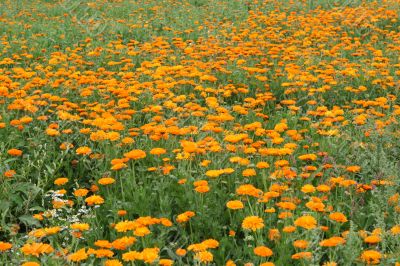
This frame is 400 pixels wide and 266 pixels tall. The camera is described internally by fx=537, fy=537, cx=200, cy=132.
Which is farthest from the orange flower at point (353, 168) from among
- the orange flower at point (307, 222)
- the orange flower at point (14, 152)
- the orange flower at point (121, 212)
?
the orange flower at point (14, 152)

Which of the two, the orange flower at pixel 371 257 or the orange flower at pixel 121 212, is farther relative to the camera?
the orange flower at pixel 121 212

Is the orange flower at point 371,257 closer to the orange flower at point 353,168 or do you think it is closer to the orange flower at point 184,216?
the orange flower at point 184,216

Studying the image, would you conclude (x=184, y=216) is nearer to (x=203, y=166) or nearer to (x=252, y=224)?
(x=252, y=224)

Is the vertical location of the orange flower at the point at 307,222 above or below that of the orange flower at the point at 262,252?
above

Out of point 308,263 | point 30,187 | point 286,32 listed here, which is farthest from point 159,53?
point 308,263

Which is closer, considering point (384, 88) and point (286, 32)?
point (384, 88)

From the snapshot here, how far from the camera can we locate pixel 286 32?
30.0 ft

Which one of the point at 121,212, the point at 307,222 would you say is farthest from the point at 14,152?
the point at 307,222

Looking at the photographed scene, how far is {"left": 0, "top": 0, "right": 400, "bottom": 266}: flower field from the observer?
3.01 m

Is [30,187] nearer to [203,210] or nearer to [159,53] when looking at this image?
[203,210]

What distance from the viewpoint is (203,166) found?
4.08 meters

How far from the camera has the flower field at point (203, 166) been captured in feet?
9.87

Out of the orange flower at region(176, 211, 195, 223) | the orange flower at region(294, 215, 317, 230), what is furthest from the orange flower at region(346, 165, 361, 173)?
the orange flower at region(176, 211, 195, 223)

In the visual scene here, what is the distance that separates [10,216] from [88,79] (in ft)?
7.93
